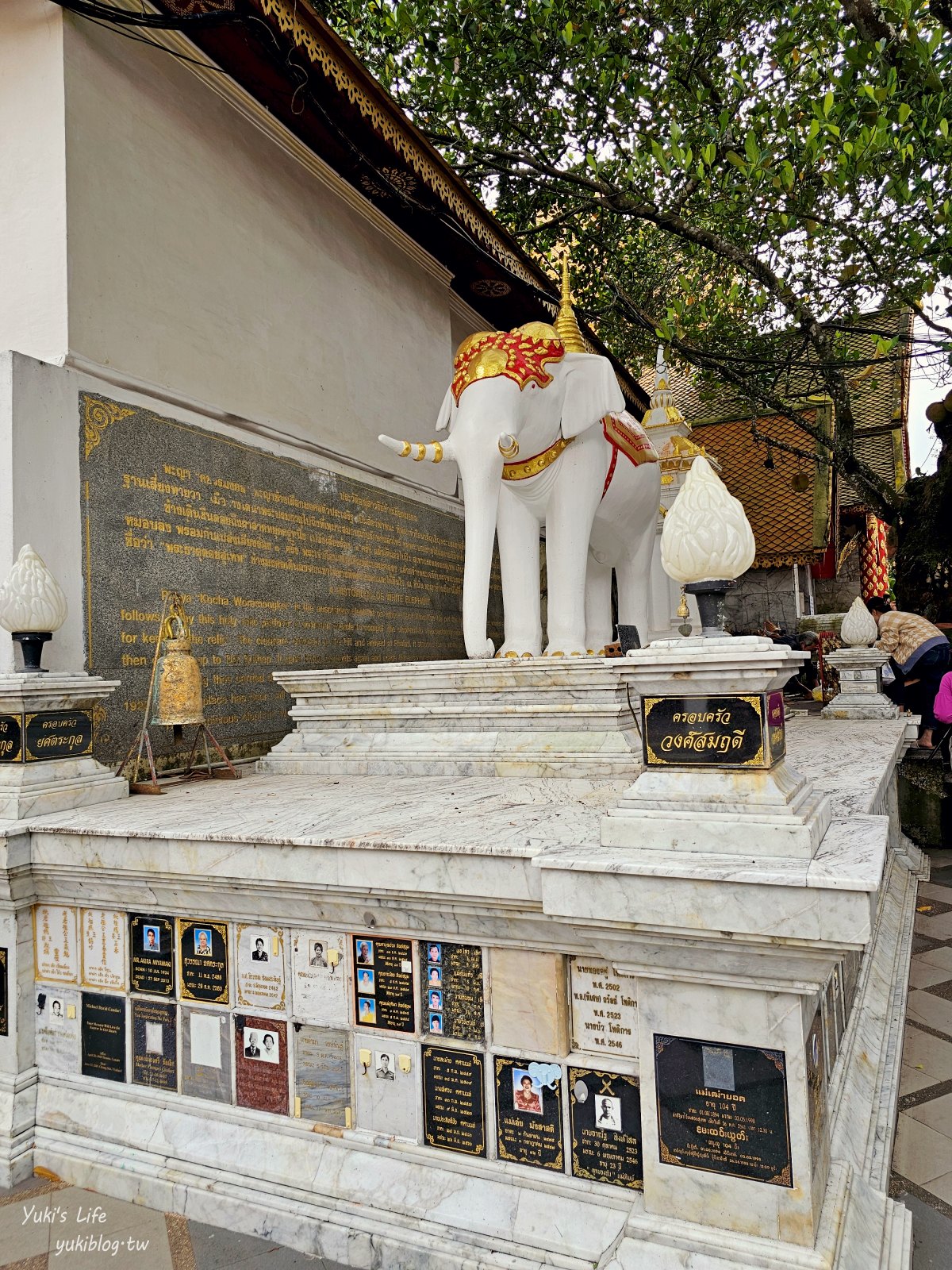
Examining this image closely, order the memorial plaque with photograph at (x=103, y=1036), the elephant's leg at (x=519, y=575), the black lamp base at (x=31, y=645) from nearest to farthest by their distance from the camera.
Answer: the memorial plaque with photograph at (x=103, y=1036)
the black lamp base at (x=31, y=645)
the elephant's leg at (x=519, y=575)

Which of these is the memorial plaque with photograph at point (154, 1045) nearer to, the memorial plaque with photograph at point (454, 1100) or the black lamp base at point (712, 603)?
the memorial plaque with photograph at point (454, 1100)

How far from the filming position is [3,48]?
399 cm

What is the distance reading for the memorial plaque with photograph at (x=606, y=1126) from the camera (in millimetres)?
2025

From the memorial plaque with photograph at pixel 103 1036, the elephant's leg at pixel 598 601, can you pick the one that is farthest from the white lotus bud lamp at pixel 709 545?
the elephant's leg at pixel 598 601

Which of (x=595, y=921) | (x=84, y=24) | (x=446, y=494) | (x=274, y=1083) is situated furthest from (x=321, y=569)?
(x=595, y=921)

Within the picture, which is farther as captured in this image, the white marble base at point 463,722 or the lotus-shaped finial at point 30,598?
the white marble base at point 463,722

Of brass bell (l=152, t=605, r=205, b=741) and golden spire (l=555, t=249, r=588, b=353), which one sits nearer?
brass bell (l=152, t=605, r=205, b=741)

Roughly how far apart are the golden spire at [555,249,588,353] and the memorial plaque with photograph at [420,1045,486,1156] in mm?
3789

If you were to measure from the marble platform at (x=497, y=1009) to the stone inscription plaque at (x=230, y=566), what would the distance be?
1.12m

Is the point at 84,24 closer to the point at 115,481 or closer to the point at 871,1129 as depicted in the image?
the point at 115,481

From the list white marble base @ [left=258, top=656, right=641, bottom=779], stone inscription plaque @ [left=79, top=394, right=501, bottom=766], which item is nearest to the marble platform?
white marble base @ [left=258, top=656, right=641, bottom=779]

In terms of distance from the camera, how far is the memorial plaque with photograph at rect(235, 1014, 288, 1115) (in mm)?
2459

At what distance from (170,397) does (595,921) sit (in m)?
3.50

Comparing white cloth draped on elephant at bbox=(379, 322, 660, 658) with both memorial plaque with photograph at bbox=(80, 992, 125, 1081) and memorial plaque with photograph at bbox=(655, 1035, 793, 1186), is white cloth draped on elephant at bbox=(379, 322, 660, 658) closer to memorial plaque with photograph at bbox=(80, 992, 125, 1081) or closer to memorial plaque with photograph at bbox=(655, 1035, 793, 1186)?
memorial plaque with photograph at bbox=(80, 992, 125, 1081)
